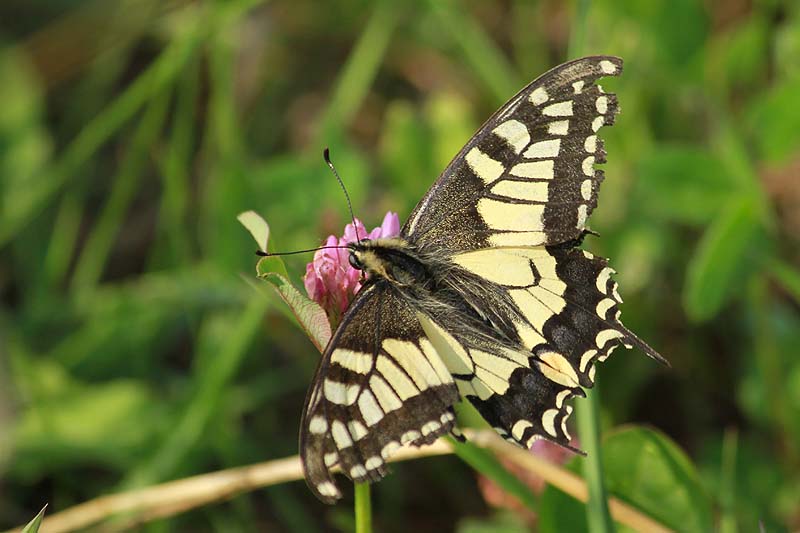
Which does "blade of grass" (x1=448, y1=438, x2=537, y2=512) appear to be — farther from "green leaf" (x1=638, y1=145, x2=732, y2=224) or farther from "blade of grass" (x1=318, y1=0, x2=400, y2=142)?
"blade of grass" (x1=318, y1=0, x2=400, y2=142)

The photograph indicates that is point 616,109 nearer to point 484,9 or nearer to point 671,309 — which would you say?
point 671,309

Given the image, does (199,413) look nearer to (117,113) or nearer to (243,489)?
(243,489)

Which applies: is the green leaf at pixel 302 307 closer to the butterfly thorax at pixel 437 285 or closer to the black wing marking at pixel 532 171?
the butterfly thorax at pixel 437 285

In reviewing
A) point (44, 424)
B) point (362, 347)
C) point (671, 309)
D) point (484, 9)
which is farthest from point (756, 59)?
point (44, 424)

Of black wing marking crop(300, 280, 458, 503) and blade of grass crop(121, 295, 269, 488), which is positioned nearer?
black wing marking crop(300, 280, 458, 503)

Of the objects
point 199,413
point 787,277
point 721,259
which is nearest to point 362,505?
point 199,413

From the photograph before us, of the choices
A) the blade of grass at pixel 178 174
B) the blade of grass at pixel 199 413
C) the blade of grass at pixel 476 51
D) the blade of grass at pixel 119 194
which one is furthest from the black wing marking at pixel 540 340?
the blade of grass at pixel 119 194

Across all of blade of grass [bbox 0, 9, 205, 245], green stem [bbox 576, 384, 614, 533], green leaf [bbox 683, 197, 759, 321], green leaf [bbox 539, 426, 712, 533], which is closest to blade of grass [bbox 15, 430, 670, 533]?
green leaf [bbox 539, 426, 712, 533]
